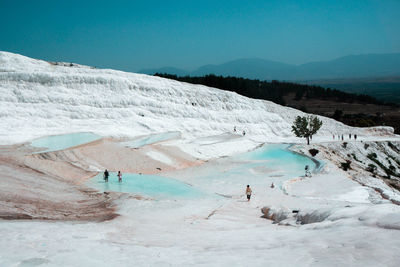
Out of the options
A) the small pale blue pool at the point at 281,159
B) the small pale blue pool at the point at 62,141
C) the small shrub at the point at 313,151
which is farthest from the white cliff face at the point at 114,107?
the small shrub at the point at 313,151

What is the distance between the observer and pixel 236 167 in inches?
997

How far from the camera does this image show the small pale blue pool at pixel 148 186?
1669cm

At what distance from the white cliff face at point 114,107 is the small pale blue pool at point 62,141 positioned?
1059 millimetres

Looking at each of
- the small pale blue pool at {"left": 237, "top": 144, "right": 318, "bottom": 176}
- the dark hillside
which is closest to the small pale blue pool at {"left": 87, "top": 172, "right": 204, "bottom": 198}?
the small pale blue pool at {"left": 237, "top": 144, "right": 318, "bottom": 176}

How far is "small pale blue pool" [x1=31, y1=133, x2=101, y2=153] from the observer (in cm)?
2231

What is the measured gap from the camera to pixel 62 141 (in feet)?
79.6

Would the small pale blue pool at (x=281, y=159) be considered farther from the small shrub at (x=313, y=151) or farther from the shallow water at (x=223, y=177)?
the small shrub at (x=313, y=151)

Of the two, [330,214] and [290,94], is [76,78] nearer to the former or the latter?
[330,214]

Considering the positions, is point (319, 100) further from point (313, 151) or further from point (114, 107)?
point (114, 107)

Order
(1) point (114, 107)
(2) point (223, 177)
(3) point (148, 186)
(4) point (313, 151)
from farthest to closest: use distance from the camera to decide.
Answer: (1) point (114, 107)
(4) point (313, 151)
(2) point (223, 177)
(3) point (148, 186)

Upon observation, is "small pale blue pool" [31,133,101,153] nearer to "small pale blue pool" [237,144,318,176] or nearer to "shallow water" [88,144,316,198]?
"shallow water" [88,144,316,198]

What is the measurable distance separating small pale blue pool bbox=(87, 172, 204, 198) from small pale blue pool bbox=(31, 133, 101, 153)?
4176 mm

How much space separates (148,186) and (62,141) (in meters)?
9.03

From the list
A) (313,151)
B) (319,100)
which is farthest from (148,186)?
(319,100)
